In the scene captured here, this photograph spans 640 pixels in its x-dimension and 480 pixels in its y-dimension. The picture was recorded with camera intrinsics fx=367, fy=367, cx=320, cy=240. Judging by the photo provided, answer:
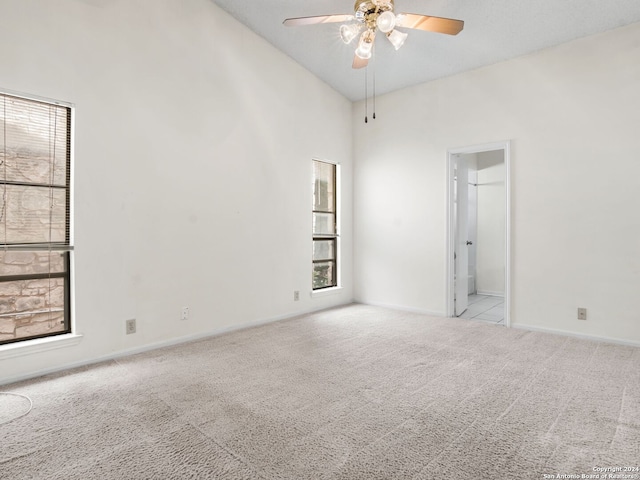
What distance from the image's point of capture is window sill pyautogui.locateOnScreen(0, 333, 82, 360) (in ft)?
8.93

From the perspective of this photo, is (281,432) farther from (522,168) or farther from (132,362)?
(522,168)

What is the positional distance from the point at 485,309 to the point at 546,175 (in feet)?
7.49

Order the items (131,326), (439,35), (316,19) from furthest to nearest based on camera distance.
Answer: (439,35) → (131,326) → (316,19)

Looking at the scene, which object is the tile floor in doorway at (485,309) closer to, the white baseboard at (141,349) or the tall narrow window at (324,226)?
the tall narrow window at (324,226)

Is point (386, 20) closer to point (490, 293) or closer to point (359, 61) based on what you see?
point (359, 61)

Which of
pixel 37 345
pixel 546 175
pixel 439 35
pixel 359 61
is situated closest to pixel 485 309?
pixel 546 175

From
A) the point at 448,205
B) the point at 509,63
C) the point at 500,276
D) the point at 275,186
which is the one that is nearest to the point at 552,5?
the point at 509,63

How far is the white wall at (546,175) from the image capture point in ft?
11.9

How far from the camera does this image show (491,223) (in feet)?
23.0

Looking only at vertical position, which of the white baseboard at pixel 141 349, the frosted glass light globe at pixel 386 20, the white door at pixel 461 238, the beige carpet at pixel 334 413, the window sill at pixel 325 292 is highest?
the frosted glass light globe at pixel 386 20

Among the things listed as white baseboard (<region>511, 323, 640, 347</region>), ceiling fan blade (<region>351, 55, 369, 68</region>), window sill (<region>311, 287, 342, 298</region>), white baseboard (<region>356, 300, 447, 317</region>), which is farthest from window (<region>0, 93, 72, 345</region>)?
white baseboard (<region>511, 323, 640, 347</region>)

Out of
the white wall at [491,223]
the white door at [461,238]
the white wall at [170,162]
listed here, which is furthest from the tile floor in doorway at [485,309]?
the white wall at [170,162]

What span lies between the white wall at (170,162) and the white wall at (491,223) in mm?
3836

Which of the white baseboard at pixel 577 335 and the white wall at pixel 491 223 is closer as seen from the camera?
the white baseboard at pixel 577 335
